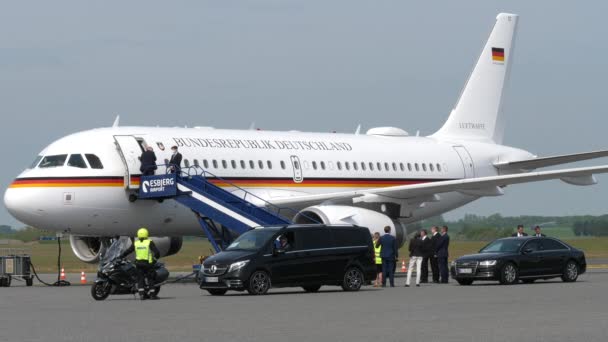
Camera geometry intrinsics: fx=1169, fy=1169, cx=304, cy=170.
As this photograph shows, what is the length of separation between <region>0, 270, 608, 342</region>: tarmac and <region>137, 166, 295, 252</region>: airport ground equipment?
4055 millimetres

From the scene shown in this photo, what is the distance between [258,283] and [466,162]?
20.0m

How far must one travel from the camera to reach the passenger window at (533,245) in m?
31.1

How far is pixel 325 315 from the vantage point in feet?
65.8

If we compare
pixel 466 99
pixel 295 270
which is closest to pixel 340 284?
pixel 295 270

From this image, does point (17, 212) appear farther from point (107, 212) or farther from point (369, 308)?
point (369, 308)

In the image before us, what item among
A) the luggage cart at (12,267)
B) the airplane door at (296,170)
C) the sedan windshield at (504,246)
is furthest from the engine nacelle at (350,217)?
the luggage cart at (12,267)

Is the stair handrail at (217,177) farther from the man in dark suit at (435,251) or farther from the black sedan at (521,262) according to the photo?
the black sedan at (521,262)

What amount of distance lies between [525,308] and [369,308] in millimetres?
2875

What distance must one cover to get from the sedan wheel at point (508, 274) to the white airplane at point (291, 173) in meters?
5.07

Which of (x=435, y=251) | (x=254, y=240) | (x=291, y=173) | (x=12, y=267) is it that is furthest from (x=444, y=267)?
(x=12, y=267)

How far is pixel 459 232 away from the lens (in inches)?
3406

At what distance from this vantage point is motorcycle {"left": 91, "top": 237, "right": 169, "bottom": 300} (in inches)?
1020

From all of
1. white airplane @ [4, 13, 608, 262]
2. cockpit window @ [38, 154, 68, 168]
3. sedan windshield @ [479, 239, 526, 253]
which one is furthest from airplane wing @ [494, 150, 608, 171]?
cockpit window @ [38, 154, 68, 168]

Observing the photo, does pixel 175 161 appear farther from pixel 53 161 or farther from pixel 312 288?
pixel 312 288
